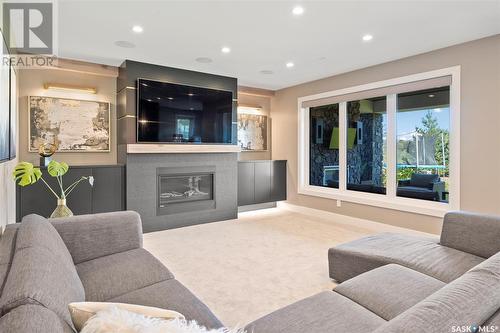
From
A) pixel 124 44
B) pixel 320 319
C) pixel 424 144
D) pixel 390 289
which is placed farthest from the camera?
pixel 424 144

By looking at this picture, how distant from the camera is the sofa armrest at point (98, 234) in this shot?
209cm

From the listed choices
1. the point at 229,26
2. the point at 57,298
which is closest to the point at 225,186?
the point at 229,26

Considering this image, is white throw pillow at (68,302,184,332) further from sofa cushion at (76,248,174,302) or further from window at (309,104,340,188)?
window at (309,104,340,188)

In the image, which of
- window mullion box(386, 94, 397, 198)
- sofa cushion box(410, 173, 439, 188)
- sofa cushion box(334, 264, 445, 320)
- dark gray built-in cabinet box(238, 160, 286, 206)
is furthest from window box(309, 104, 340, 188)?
sofa cushion box(334, 264, 445, 320)

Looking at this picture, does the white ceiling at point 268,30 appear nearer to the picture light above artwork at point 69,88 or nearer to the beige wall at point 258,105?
the picture light above artwork at point 69,88

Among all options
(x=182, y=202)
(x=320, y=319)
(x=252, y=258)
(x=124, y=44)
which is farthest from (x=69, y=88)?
(x=320, y=319)

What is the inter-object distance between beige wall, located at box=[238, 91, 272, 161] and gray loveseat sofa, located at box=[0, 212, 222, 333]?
3998 mm

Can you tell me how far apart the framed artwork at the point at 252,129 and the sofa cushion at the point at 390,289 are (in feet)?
14.6

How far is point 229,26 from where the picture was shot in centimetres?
317

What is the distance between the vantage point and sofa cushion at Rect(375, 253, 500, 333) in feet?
2.64

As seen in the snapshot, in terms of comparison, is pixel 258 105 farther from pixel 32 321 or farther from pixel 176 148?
pixel 32 321

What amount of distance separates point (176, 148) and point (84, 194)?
1.44m

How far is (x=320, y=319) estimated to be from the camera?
142 cm

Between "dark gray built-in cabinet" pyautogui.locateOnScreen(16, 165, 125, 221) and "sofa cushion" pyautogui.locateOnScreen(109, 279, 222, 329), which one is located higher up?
"dark gray built-in cabinet" pyautogui.locateOnScreen(16, 165, 125, 221)
